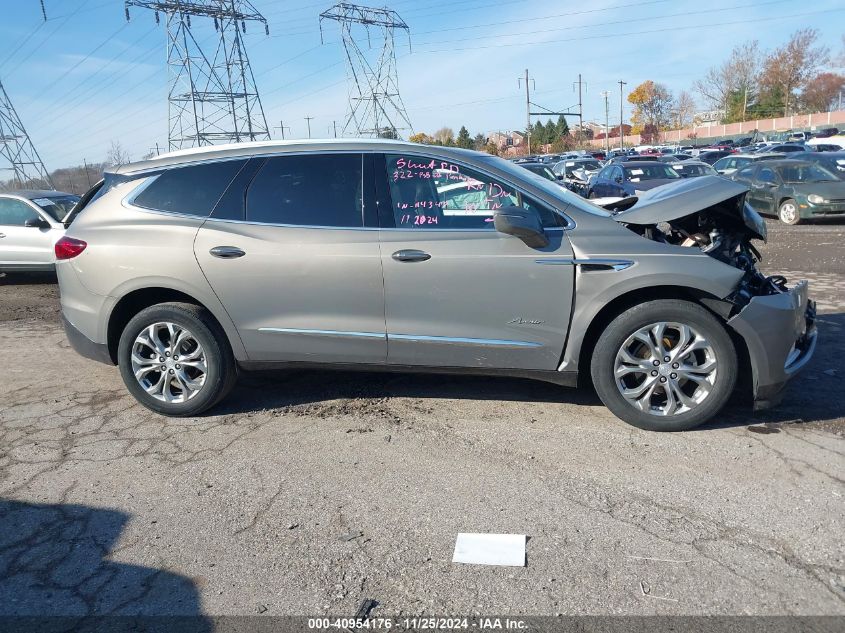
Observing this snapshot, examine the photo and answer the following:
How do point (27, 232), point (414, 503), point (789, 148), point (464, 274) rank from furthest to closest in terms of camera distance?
1. point (789, 148)
2. point (27, 232)
3. point (464, 274)
4. point (414, 503)

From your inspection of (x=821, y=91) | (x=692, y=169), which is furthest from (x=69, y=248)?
(x=821, y=91)

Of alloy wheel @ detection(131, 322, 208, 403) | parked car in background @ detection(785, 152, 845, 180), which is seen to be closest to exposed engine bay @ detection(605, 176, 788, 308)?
alloy wheel @ detection(131, 322, 208, 403)

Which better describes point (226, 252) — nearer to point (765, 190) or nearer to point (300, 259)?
point (300, 259)

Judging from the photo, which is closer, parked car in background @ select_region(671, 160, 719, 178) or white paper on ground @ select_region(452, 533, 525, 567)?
white paper on ground @ select_region(452, 533, 525, 567)

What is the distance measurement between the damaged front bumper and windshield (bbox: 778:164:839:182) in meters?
13.0

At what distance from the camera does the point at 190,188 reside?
459cm

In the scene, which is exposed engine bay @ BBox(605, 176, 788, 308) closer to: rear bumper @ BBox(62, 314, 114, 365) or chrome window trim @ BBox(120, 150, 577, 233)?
chrome window trim @ BBox(120, 150, 577, 233)

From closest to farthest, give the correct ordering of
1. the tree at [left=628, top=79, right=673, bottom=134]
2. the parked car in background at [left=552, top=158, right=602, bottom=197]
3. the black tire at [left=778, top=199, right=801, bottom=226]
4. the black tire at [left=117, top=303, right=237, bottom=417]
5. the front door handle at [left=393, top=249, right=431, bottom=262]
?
the front door handle at [left=393, top=249, right=431, bottom=262]
the black tire at [left=117, top=303, right=237, bottom=417]
the black tire at [left=778, top=199, right=801, bottom=226]
the parked car in background at [left=552, top=158, right=602, bottom=197]
the tree at [left=628, top=79, right=673, bottom=134]

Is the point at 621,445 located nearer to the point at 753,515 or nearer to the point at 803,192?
the point at 753,515

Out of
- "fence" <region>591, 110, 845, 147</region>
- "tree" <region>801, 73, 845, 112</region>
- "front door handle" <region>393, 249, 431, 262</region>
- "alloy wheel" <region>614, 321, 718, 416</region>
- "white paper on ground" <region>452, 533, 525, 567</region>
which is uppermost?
"tree" <region>801, 73, 845, 112</region>

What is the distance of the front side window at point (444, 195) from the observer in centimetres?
423

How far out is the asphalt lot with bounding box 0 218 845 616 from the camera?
2717 mm

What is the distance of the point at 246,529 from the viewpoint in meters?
3.23

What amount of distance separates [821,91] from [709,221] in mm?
85135
